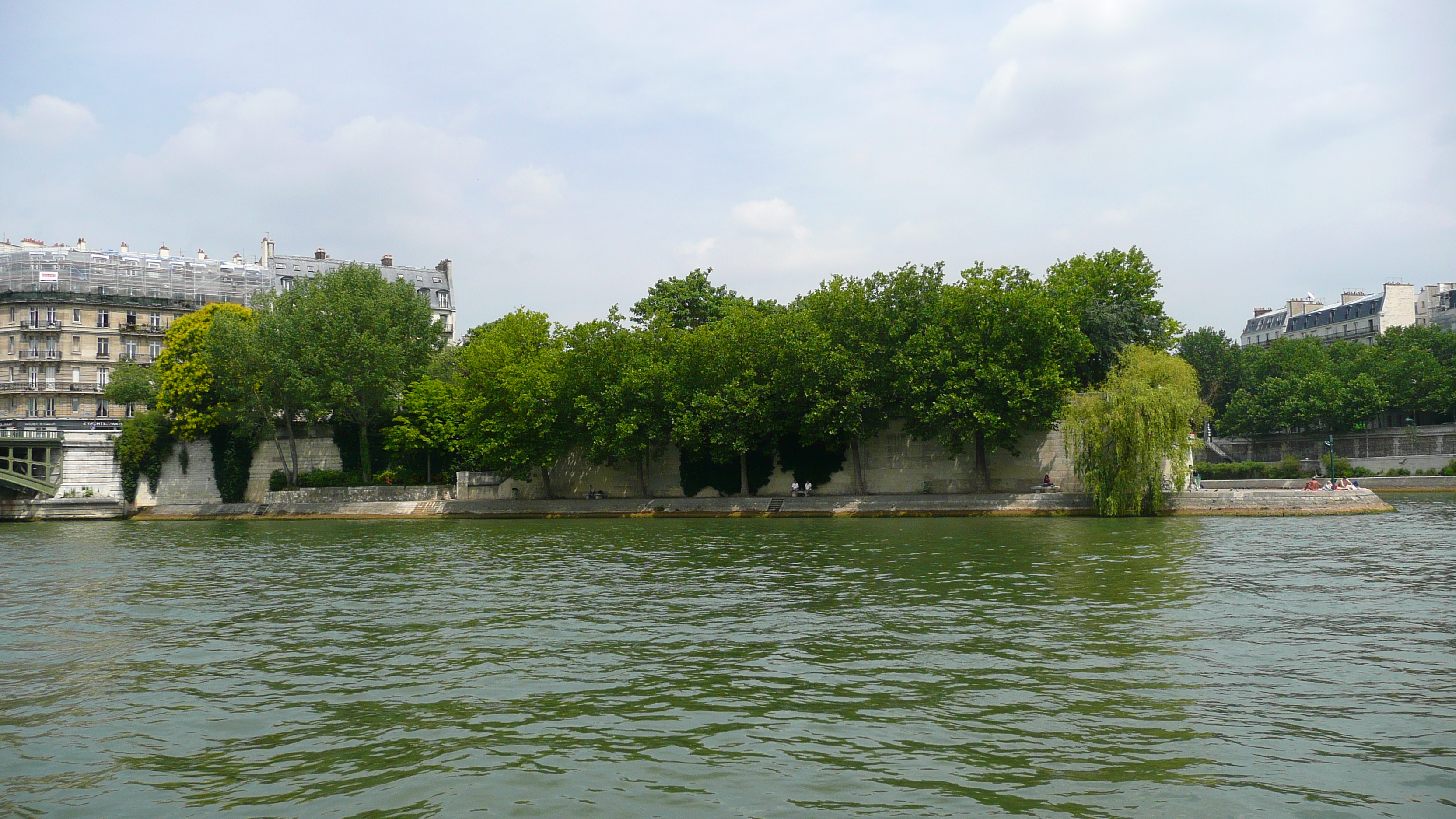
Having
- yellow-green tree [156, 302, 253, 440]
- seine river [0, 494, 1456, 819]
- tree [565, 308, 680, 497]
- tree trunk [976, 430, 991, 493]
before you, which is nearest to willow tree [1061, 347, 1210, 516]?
tree trunk [976, 430, 991, 493]

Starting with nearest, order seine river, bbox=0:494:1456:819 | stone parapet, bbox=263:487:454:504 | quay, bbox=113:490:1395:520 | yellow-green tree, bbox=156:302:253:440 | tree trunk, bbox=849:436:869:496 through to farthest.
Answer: seine river, bbox=0:494:1456:819 < quay, bbox=113:490:1395:520 < tree trunk, bbox=849:436:869:496 < stone parapet, bbox=263:487:454:504 < yellow-green tree, bbox=156:302:253:440

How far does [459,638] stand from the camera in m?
16.5

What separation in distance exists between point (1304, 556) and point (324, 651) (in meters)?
23.4

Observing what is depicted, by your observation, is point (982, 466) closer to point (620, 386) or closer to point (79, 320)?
point (620, 386)

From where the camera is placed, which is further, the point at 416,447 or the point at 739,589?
the point at 416,447

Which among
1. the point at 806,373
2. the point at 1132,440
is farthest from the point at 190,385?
the point at 1132,440

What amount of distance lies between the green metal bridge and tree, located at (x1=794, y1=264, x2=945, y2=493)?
149 ft

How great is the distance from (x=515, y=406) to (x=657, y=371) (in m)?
8.32

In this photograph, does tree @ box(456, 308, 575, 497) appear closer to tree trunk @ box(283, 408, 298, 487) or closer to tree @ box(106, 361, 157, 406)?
tree trunk @ box(283, 408, 298, 487)

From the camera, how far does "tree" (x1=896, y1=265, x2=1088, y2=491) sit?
1903 inches

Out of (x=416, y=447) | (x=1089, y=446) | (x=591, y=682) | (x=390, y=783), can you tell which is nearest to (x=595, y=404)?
(x=416, y=447)

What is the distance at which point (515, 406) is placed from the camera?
184ft

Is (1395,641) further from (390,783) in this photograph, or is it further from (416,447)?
(416,447)

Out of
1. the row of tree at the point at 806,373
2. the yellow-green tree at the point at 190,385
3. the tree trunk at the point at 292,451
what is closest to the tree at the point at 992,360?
the row of tree at the point at 806,373
